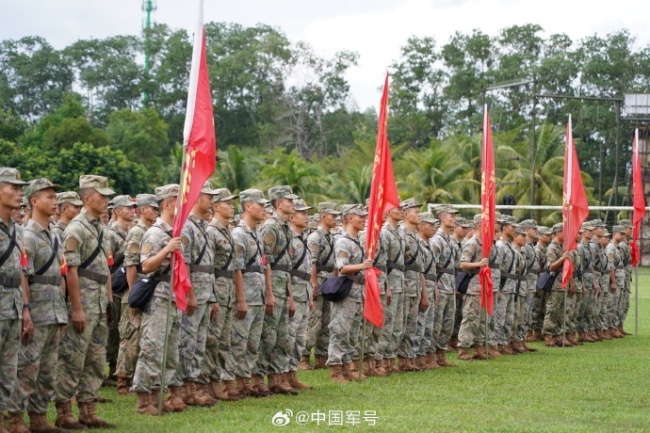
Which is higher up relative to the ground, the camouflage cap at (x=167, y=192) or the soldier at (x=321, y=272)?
the camouflage cap at (x=167, y=192)

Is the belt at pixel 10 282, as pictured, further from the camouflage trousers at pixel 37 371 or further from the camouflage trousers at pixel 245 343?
the camouflage trousers at pixel 245 343

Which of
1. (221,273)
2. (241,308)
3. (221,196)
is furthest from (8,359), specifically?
(221,196)

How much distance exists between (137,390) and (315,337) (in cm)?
538

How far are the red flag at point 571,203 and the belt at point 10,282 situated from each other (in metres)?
11.0

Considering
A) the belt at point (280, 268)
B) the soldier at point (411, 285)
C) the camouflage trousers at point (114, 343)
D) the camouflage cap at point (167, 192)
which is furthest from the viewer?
the soldier at point (411, 285)

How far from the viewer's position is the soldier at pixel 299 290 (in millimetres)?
11930

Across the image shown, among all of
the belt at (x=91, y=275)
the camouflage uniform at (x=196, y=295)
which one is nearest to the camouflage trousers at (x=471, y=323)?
the camouflage uniform at (x=196, y=295)

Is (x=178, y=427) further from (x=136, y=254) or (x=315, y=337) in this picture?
(x=315, y=337)

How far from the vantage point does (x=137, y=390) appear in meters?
9.70

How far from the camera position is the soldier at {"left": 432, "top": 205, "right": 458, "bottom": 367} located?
49.8ft

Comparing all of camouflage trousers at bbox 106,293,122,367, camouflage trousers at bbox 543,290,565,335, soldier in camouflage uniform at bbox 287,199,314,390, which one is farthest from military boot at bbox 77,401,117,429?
camouflage trousers at bbox 543,290,565,335

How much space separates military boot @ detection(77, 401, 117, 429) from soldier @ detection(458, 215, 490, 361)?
25.4 feet

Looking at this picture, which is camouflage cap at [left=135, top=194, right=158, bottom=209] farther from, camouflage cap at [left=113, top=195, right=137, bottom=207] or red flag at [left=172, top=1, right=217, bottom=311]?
red flag at [left=172, top=1, right=217, bottom=311]

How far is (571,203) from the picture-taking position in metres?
17.8
